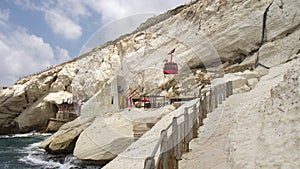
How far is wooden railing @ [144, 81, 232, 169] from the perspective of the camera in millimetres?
4523

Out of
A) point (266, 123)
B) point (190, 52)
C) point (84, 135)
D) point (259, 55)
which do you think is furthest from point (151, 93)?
point (266, 123)

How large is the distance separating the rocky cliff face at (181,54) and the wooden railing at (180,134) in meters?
10.8

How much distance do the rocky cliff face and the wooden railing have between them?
1076 centimetres

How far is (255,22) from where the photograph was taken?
2198cm

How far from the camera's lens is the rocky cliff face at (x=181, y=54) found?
2017 centimetres

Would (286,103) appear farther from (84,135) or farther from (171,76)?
(171,76)

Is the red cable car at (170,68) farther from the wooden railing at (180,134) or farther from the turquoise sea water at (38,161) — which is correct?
the wooden railing at (180,134)

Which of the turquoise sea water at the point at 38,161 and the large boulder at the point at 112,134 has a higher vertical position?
the large boulder at the point at 112,134

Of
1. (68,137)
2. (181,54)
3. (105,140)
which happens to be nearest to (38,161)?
(68,137)

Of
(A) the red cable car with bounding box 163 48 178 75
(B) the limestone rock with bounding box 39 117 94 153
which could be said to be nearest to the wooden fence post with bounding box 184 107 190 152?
(B) the limestone rock with bounding box 39 117 94 153

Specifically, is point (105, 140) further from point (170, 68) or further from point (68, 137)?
point (170, 68)

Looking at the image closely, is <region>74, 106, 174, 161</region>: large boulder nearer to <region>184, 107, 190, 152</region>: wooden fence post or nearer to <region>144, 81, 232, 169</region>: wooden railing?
<region>144, 81, 232, 169</region>: wooden railing

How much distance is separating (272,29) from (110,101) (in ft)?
46.1

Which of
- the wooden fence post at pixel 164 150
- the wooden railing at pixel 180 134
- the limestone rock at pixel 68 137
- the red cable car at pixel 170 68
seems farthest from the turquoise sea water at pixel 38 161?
the red cable car at pixel 170 68
